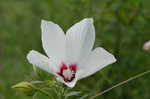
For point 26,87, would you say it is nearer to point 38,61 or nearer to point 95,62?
point 38,61

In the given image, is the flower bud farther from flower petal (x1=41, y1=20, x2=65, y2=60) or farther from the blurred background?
the blurred background

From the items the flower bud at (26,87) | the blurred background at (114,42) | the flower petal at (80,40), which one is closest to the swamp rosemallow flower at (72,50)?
the flower petal at (80,40)

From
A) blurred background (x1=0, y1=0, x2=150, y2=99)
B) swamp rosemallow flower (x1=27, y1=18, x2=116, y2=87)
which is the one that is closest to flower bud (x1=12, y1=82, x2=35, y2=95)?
swamp rosemallow flower (x1=27, y1=18, x2=116, y2=87)

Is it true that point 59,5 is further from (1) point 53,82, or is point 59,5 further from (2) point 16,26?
(1) point 53,82

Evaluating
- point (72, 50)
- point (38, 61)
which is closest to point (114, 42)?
point (72, 50)

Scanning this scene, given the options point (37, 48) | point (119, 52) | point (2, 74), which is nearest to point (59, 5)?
point (37, 48)

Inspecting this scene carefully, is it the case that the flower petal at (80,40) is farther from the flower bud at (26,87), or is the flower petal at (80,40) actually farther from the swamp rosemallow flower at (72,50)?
the flower bud at (26,87)
